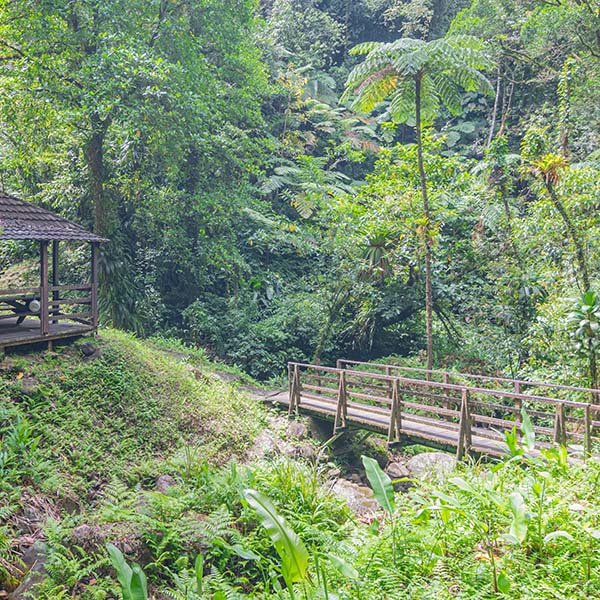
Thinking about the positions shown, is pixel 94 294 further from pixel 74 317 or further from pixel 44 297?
pixel 44 297

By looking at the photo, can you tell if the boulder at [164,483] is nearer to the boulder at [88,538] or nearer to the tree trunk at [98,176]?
the boulder at [88,538]

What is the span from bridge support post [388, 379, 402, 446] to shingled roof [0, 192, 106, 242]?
263 inches

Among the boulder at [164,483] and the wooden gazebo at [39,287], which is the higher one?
the wooden gazebo at [39,287]

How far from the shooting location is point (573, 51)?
16.4 m

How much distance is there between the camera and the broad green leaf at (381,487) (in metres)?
3.10

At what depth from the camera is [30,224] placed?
28.3 ft

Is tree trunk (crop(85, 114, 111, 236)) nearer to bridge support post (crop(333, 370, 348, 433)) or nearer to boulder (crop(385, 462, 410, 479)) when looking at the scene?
bridge support post (crop(333, 370, 348, 433))

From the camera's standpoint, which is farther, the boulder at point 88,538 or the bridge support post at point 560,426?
the bridge support post at point 560,426

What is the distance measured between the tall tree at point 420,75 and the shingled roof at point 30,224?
655 centimetres

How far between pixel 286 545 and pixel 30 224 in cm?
837

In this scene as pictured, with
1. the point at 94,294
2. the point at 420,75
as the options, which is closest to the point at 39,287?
the point at 94,294

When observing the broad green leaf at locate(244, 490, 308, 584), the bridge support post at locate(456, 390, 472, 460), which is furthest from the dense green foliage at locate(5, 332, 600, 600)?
the bridge support post at locate(456, 390, 472, 460)

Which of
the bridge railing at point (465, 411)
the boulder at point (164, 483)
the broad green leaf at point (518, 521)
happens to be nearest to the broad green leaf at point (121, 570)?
the broad green leaf at point (518, 521)

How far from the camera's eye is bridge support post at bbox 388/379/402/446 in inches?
331
